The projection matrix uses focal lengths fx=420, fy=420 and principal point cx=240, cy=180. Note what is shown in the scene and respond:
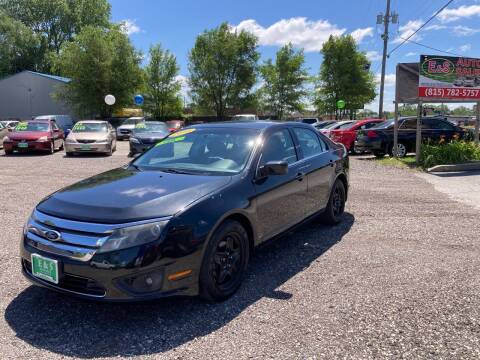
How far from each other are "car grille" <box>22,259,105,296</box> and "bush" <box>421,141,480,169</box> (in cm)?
1123

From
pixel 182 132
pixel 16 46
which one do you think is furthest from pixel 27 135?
pixel 16 46

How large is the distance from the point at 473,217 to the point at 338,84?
35.4 m

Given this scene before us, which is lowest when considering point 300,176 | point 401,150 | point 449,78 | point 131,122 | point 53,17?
point 401,150

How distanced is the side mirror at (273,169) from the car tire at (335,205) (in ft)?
6.48

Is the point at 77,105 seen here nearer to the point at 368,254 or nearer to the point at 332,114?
the point at 332,114

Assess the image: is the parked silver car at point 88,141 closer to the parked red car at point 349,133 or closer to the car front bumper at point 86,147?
the car front bumper at point 86,147

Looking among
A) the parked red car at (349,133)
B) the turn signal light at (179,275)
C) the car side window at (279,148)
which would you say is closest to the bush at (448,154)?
the parked red car at (349,133)

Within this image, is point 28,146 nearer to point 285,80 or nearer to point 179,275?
point 179,275

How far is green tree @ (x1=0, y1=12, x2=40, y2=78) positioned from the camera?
50.5 m

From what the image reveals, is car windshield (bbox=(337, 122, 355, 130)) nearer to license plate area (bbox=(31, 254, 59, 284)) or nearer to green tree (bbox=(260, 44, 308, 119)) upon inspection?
license plate area (bbox=(31, 254, 59, 284))

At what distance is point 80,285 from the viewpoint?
3117 mm

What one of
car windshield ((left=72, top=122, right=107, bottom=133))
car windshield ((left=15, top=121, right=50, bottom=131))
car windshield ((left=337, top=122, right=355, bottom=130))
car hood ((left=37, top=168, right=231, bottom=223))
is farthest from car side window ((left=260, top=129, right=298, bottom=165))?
car windshield ((left=15, top=121, right=50, bottom=131))

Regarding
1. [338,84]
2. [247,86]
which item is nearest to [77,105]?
[247,86]

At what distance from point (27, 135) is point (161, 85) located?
2963 centimetres
